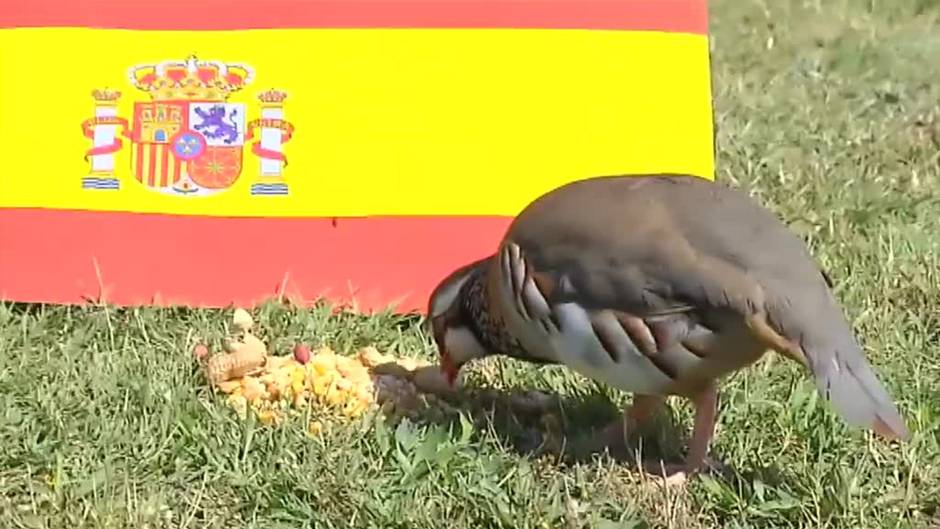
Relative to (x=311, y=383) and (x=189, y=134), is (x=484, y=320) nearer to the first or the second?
(x=311, y=383)

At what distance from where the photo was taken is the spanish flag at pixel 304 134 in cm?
372

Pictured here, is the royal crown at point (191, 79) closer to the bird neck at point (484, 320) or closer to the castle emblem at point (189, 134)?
the castle emblem at point (189, 134)

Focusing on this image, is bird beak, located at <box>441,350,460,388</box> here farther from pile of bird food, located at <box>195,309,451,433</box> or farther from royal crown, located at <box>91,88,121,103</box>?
royal crown, located at <box>91,88,121,103</box>

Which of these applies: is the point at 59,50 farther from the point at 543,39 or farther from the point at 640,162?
the point at 640,162

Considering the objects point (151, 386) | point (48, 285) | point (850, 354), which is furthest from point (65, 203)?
point (850, 354)

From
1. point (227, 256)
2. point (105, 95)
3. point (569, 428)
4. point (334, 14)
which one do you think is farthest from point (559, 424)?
point (105, 95)

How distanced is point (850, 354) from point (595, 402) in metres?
0.76

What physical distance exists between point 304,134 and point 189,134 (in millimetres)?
277

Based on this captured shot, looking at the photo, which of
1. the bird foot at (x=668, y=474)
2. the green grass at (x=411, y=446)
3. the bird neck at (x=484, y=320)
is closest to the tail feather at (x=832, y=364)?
the green grass at (x=411, y=446)

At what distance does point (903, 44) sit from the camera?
588cm

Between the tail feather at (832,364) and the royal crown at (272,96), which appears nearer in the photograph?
the tail feather at (832,364)

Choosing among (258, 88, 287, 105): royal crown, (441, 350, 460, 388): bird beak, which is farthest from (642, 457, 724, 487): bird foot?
(258, 88, 287, 105): royal crown

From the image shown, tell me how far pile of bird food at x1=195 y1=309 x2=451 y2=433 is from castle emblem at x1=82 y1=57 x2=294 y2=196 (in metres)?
0.54

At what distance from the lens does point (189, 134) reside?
377 cm
